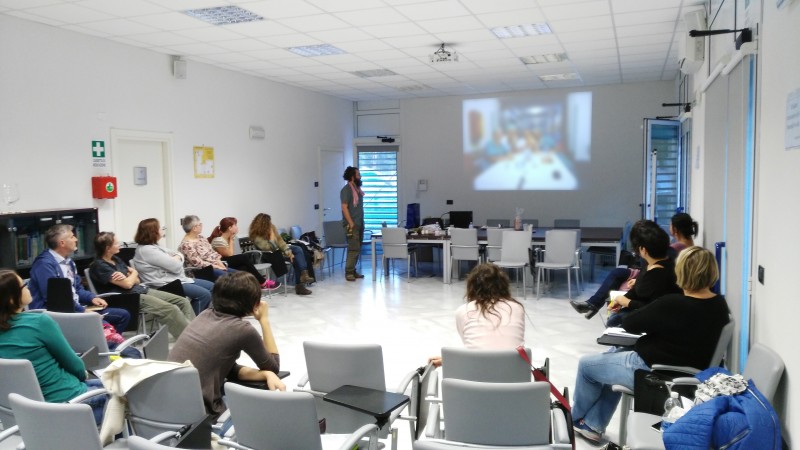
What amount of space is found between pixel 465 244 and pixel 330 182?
391 centimetres

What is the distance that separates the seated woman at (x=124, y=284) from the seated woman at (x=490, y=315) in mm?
3180

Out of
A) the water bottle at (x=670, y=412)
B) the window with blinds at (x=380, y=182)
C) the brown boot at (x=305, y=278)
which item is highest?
the window with blinds at (x=380, y=182)

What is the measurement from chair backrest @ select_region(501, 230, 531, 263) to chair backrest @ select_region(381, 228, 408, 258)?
61.5 inches

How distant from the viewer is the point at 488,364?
9.48ft

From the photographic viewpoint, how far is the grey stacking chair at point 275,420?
226 cm

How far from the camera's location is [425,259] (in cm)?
1082

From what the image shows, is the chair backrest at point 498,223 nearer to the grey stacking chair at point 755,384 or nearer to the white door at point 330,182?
the white door at point 330,182

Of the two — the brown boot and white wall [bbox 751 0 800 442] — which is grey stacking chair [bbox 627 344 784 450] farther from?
the brown boot

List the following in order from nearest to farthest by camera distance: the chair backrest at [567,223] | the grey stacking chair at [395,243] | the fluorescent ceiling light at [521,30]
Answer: the fluorescent ceiling light at [521,30] < the grey stacking chair at [395,243] < the chair backrest at [567,223]

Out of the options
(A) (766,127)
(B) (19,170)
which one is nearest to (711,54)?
(A) (766,127)

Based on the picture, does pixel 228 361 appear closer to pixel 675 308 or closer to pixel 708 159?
pixel 675 308

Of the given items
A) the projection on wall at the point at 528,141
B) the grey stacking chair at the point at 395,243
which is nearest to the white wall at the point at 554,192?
the projection on wall at the point at 528,141

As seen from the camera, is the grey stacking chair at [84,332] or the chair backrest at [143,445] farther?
the grey stacking chair at [84,332]

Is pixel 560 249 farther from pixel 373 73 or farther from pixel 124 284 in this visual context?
pixel 124 284
